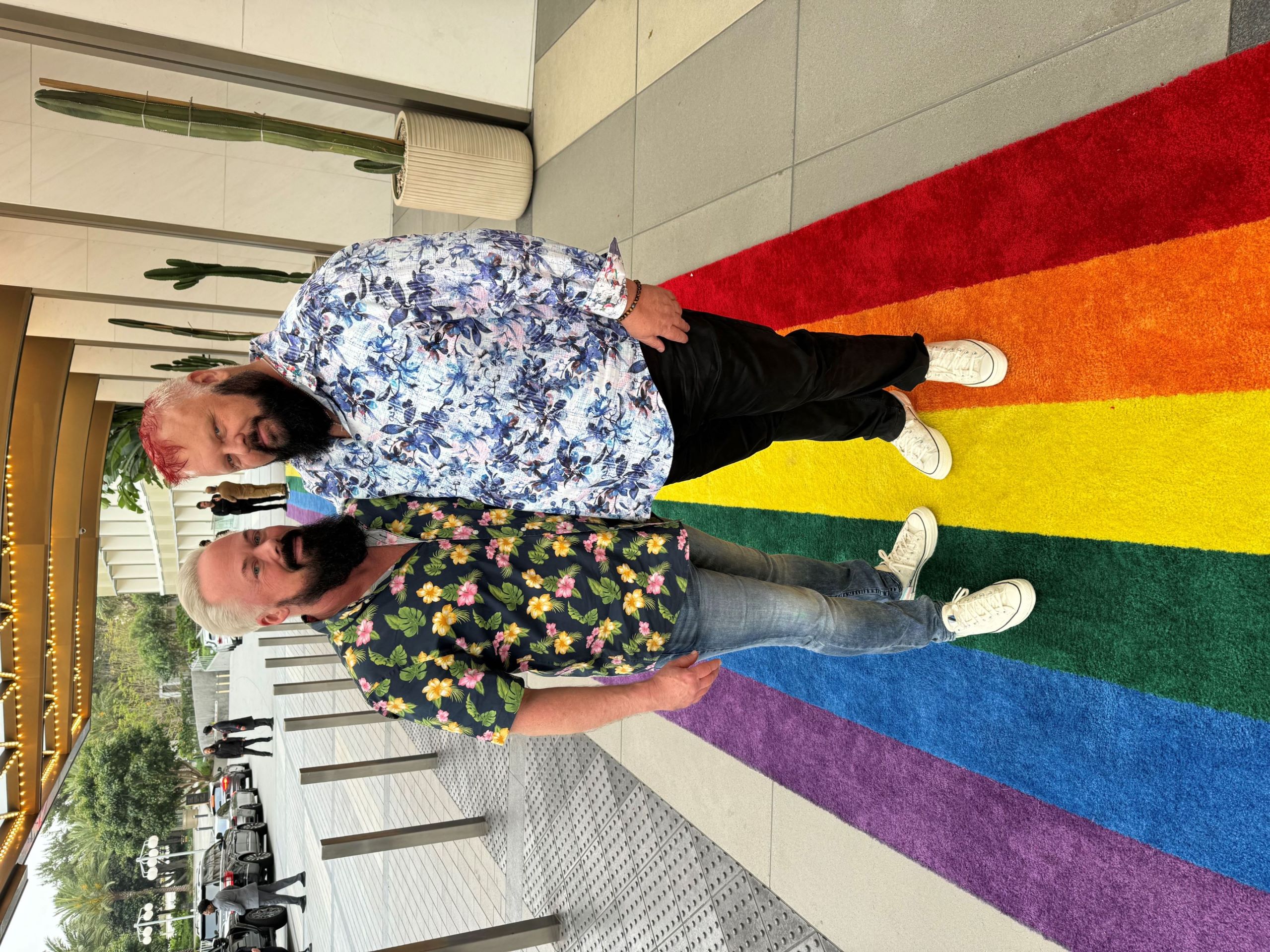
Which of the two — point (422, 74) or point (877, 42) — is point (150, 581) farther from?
point (877, 42)

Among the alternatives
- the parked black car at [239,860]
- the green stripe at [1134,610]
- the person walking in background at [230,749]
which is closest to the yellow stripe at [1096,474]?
the green stripe at [1134,610]

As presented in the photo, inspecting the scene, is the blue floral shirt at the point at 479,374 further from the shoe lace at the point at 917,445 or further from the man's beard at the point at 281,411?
the shoe lace at the point at 917,445

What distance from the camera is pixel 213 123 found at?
3627mm

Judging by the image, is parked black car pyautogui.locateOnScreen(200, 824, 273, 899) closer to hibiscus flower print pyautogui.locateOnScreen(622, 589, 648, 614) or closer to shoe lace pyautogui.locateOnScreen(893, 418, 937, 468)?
hibiscus flower print pyautogui.locateOnScreen(622, 589, 648, 614)

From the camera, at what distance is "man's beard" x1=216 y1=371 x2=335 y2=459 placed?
5.04 feet

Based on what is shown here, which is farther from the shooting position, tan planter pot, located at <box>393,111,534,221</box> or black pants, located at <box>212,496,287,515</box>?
black pants, located at <box>212,496,287,515</box>

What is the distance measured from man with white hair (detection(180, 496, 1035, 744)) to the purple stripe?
449 millimetres

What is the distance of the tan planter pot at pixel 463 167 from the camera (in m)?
3.97

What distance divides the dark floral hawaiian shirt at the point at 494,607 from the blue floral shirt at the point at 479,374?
87 mm

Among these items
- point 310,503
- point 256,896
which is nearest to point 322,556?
point 256,896

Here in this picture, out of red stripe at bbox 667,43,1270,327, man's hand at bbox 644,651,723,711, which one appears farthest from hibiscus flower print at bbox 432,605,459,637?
red stripe at bbox 667,43,1270,327

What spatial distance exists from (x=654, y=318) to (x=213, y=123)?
10.6 feet

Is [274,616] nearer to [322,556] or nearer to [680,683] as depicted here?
[322,556]

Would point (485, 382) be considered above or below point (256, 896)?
above
